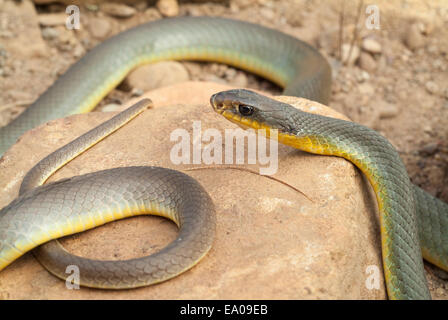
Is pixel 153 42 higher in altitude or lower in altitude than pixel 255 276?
higher

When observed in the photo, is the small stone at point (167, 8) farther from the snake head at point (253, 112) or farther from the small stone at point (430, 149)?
the snake head at point (253, 112)

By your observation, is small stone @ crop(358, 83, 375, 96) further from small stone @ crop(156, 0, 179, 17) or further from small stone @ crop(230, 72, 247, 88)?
small stone @ crop(156, 0, 179, 17)

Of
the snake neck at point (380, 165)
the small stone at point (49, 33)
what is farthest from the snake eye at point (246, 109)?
the small stone at point (49, 33)

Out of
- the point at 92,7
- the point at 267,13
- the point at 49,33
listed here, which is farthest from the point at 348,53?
the point at 49,33

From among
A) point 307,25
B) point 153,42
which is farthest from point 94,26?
point 307,25

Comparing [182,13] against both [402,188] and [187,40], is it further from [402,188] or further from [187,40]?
[402,188]

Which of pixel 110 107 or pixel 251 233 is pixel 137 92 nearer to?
pixel 110 107
